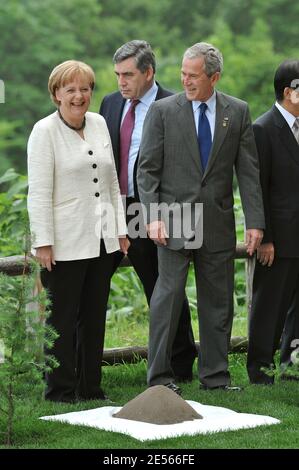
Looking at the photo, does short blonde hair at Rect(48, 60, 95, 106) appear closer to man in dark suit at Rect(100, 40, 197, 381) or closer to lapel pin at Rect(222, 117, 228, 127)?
man in dark suit at Rect(100, 40, 197, 381)

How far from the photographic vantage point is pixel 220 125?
7.34 m

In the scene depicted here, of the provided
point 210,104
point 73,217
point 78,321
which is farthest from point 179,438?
point 210,104

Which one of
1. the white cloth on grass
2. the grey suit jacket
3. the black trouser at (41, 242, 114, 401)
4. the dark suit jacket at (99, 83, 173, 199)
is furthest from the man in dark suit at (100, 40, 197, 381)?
the white cloth on grass

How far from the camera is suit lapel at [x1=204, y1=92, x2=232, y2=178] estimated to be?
731cm

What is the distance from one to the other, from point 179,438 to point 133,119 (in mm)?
2263

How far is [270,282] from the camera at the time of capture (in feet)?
24.8

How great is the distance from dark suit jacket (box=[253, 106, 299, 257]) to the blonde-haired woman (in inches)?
37.5

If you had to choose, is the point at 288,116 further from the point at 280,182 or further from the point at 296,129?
the point at 280,182

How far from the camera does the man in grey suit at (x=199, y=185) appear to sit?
7270 millimetres

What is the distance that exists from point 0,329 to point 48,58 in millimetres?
31106

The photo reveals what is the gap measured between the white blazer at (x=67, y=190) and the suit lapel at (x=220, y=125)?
0.63 m

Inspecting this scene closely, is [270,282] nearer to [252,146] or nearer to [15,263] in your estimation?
[252,146]

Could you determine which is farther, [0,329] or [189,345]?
[189,345]

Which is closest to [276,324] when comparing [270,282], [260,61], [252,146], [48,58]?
[270,282]
